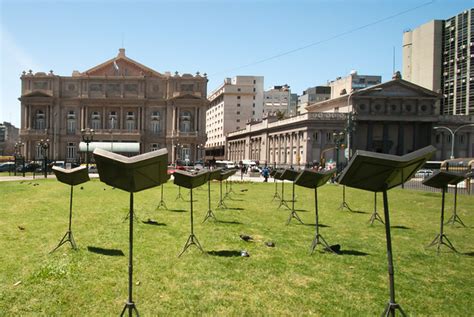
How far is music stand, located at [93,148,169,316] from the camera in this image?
4490mm

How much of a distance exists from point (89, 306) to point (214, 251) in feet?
11.4

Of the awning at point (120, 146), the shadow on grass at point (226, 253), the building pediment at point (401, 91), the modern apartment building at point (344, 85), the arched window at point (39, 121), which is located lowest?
the shadow on grass at point (226, 253)

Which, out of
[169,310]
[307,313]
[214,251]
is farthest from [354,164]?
[214,251]

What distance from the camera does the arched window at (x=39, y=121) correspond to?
79062mm

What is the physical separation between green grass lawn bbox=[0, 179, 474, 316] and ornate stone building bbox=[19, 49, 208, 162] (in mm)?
67974

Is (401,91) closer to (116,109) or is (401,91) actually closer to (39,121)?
(116,109)

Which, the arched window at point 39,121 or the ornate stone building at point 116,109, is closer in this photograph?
the ornate stone building at point 116,109

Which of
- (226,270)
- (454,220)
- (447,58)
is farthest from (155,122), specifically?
(226,270)

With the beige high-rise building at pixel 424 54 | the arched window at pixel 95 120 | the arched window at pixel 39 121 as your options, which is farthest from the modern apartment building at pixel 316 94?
the arched window at pixel 39 121

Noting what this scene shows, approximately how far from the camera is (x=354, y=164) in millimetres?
4391

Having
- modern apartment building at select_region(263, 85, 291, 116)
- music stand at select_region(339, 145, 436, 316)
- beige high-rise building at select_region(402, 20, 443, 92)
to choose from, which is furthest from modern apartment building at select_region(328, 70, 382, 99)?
music stand at select_region(339, 145, 436, 316)

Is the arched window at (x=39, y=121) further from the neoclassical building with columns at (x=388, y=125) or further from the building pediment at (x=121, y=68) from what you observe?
the neoclassical building with columns at (x=388, y=125)

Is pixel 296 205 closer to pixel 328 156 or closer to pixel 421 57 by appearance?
pixel 328 156

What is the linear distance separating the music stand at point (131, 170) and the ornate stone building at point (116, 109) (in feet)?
244
